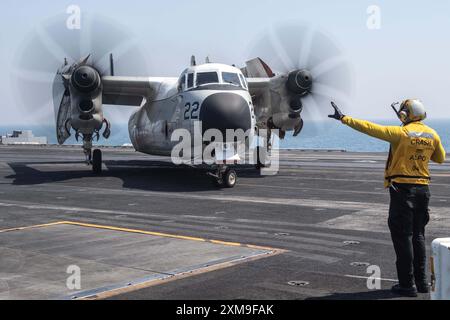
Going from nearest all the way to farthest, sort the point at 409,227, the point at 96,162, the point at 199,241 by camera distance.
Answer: the point at 409,227 < the point at 199,241 < the point at 96,162

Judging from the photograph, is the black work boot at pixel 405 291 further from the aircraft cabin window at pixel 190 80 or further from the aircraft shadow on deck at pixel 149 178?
the aircraft cabin window at pixel 190 80

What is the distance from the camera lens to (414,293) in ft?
22.3

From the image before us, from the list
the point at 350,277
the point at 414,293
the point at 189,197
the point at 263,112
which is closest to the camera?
the point at 414,293

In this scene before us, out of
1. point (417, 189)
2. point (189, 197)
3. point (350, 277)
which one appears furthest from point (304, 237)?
point (189, 197)

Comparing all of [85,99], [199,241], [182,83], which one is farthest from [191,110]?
[199,241]

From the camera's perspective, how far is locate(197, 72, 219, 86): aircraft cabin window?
20578 millimetres

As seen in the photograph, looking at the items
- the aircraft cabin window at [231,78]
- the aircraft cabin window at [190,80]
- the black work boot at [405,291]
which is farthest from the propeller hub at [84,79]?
the black work boot at [405,291]

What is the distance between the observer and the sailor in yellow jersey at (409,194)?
695 cm

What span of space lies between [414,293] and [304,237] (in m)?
4.10

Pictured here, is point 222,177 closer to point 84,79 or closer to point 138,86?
point 84,79

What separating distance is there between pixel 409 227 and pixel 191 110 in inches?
554

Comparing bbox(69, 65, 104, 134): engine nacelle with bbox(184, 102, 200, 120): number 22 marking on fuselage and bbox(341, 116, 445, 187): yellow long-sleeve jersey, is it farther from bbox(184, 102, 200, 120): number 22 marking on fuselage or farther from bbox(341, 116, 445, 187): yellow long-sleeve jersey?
bbox(341, 116, 445, 187): yellow long-sleeve jersey

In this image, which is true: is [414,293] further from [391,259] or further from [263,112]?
[263,112]

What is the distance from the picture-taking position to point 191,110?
20281 mm
